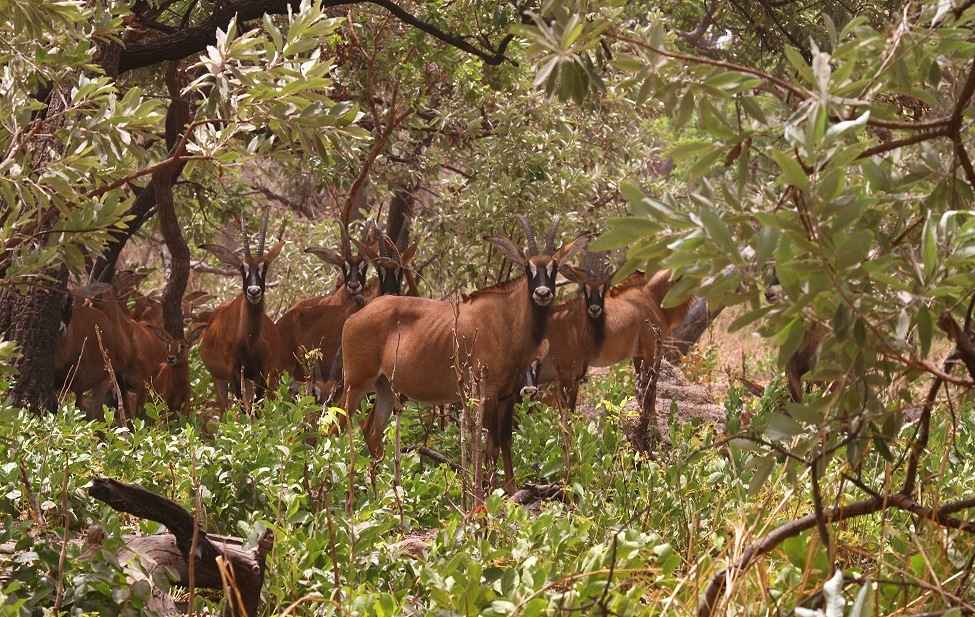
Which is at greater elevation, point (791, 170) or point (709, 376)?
point (791, 170)

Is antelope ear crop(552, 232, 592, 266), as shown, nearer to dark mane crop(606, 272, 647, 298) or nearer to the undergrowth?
the undergrowth

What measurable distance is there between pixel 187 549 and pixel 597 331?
6.22m

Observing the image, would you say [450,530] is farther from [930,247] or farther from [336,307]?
[336,307]

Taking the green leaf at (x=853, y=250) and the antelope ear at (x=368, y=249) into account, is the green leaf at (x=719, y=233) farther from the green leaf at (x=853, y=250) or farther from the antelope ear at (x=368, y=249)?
the antelope ear at (x=368, y=249)

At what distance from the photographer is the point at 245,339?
33.4ft

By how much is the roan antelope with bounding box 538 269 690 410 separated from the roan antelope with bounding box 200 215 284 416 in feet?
7.69

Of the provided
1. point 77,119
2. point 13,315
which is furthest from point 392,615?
point 13,315

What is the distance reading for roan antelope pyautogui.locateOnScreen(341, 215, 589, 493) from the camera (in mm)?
7715

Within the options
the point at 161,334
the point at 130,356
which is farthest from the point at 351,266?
the point at 130,356

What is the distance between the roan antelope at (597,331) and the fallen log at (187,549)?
513cm

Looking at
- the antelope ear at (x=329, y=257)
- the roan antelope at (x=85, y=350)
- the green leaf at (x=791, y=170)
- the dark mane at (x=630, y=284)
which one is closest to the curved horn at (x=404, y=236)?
the antelope ear at (x=329, y=257)

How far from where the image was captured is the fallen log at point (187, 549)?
12.3ft

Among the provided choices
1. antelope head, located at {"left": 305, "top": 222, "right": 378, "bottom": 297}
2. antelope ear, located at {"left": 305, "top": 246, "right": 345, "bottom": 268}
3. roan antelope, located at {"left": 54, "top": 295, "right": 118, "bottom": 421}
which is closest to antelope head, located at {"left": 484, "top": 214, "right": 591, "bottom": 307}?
antelope head, located at {"left": 305, "top": 222, "right": 378, "bottom": 297}

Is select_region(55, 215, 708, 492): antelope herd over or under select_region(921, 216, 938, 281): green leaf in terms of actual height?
under
